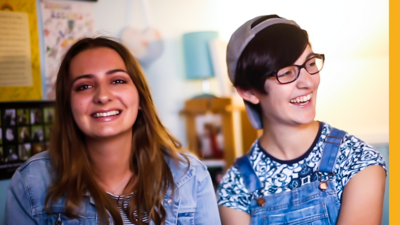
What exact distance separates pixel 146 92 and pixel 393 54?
863mm

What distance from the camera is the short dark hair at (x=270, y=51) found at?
4.18 ft

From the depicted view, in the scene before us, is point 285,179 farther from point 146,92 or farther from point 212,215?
point 146,92

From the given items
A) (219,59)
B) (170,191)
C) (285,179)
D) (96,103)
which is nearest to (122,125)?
(96,103)

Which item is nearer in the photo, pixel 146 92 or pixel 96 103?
pixel 96 103

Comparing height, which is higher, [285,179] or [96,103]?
[96,103]

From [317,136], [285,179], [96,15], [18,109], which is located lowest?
[285,179]

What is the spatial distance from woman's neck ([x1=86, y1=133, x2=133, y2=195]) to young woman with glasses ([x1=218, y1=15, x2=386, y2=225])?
0.34 metres

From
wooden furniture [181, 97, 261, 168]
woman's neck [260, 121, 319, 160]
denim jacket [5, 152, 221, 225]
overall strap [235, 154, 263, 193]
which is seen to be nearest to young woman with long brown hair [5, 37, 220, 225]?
denim jacket [5, 152, 221, 225]

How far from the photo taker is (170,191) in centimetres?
136

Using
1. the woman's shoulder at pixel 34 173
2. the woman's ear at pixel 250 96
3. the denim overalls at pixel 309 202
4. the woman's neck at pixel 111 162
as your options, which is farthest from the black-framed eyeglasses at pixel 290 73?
the woman's shoulder at pixel 34 173

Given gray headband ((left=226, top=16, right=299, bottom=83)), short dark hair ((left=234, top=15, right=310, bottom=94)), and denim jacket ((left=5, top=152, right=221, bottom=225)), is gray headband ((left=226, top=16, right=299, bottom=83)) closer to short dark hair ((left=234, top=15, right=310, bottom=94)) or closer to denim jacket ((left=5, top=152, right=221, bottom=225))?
short dark hair ((left=234, top=15, right=310, bottom=94))

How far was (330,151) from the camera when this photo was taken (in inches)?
51.0

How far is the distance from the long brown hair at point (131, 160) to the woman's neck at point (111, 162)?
0.03 metres

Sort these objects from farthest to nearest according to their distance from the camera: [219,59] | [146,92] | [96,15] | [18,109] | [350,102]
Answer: [219,59] → [96,15] → [350,102] → [18,109] → [146,92]
